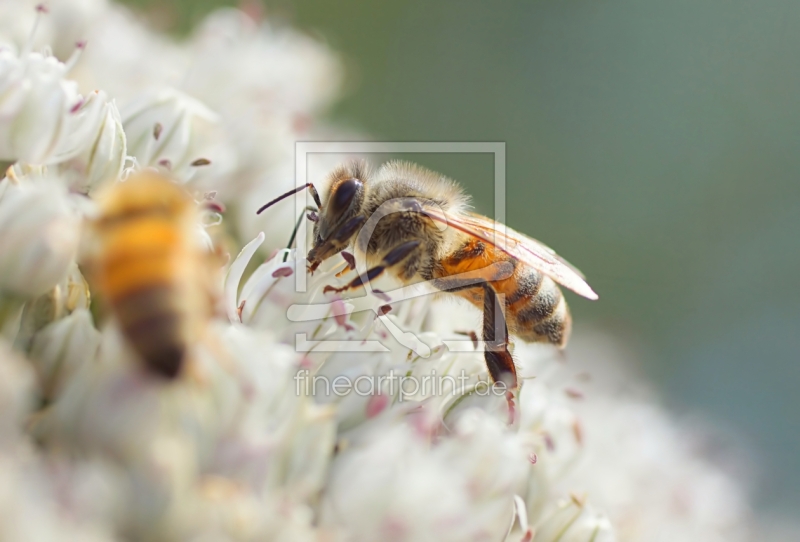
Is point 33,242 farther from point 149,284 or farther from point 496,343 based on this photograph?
point 496,343

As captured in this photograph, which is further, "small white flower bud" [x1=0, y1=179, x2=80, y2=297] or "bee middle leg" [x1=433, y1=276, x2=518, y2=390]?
"bee middle leg" [x1=433, y1=276, x2=518, y2=390]

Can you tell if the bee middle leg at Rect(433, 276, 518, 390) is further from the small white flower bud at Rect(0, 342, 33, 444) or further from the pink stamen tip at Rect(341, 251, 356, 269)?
the small white flower bud at Rect(0, 342, 33, 444)

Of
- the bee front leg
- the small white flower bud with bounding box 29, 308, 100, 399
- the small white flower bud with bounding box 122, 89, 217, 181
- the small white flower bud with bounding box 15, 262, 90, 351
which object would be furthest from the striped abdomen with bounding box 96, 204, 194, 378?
the small white flower bud with bounding box 122, 89, 217, 181

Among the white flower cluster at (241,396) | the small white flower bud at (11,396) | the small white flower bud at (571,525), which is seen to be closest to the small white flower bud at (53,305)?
the white flower cluster at (241,396)

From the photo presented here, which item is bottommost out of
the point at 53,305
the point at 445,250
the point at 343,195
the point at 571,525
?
the point at 571,525

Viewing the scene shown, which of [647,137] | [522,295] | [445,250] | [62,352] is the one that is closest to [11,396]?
[62,352]

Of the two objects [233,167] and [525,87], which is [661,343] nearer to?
[525,87]

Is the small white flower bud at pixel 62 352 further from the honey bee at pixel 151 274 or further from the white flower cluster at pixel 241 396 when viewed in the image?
the honey bee at pixel 151 274

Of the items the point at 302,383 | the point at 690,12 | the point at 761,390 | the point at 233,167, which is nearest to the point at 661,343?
the point at 761,390
